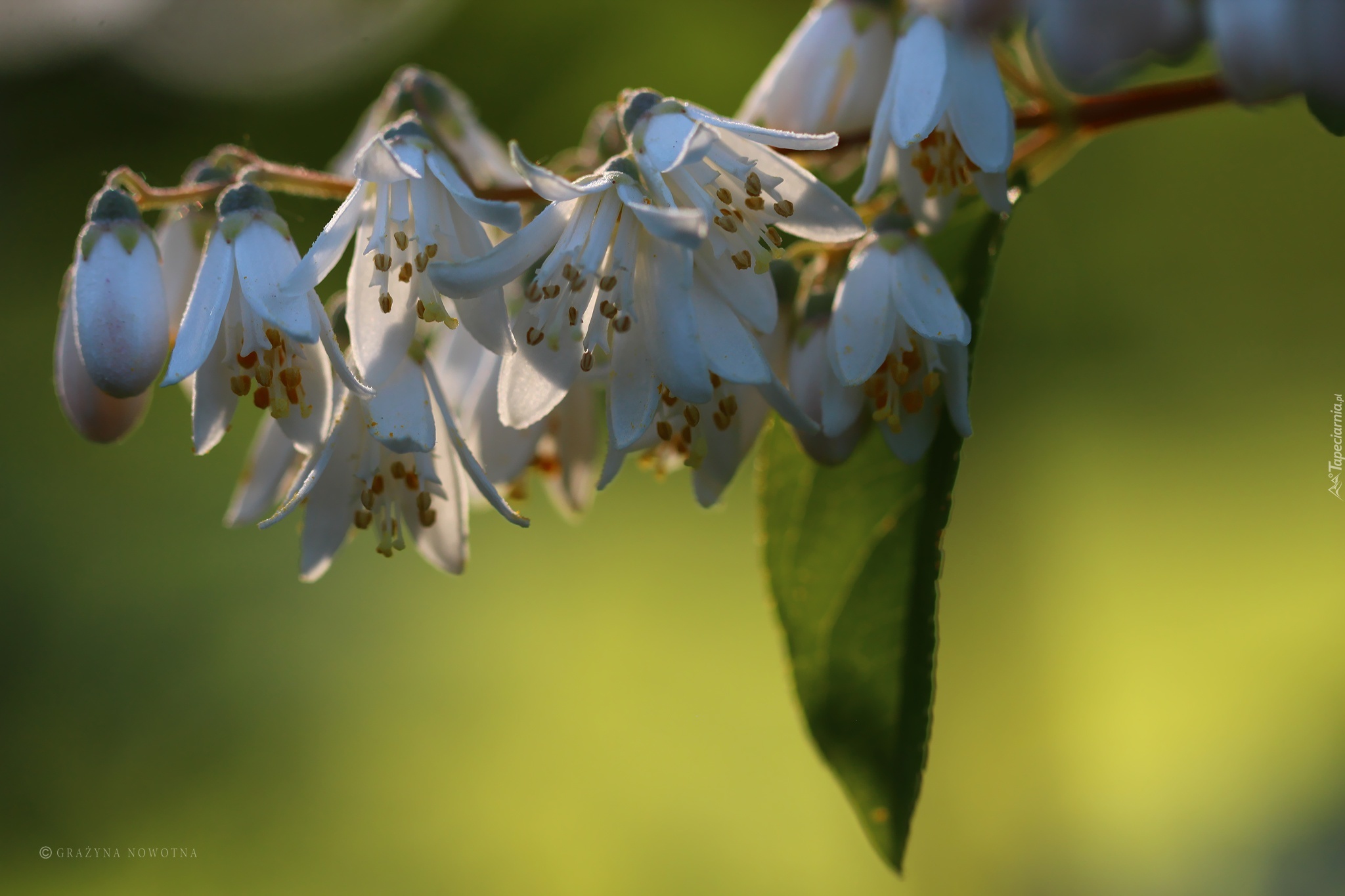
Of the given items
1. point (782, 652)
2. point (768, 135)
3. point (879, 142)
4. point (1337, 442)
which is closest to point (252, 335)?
point (768, 135)

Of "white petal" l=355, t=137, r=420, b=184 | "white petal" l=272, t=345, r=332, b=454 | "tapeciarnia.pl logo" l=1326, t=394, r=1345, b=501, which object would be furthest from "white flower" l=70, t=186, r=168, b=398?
"tapeciarnia.pl logo" l=1326, t=394, r=1345, b=501

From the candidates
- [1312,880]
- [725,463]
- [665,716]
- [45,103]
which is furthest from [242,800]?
[45,103]

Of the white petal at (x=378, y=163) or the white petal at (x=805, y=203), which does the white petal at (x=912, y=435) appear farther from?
the white petal at (x=378, y=163)

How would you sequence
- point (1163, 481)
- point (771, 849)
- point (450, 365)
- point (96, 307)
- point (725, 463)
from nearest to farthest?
1. point (96, 307)
2. point (725, 463)
3. point (450, 365)
4. point (771, 849)
5. point (1163, 481)

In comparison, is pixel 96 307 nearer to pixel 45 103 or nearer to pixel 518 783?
pixel 518 783

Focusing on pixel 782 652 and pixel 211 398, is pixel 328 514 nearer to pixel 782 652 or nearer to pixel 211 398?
pixel 211 398
